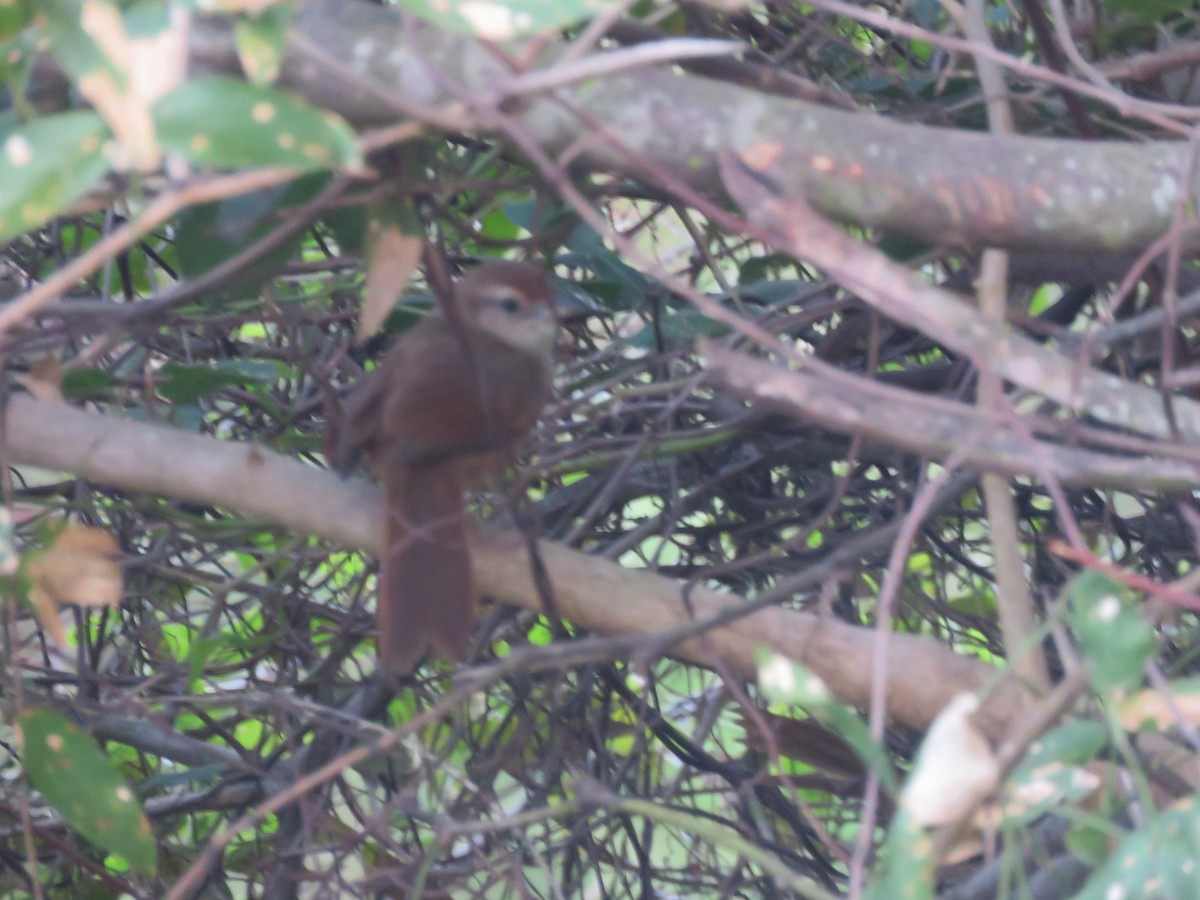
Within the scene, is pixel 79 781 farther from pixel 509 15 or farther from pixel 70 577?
pixel 509 15

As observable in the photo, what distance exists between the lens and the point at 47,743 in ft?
4.97

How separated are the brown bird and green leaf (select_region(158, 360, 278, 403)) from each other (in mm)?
131

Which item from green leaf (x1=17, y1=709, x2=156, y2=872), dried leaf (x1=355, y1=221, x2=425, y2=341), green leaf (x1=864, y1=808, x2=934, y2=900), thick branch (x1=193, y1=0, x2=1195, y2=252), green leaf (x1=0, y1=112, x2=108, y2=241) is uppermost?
thick branch (x1=193, y1=0, x2=1195, y2=252)

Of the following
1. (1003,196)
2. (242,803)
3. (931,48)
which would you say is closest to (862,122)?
(1003,196)

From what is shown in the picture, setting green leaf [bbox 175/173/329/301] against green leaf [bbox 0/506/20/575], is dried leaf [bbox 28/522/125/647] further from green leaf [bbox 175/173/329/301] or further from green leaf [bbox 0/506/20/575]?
green leaf [bbox 175/173/329/301]

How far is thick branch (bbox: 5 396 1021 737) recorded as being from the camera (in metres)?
1.64

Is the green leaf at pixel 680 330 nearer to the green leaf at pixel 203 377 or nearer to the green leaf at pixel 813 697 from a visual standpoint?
the green leaf at pixel 203 377

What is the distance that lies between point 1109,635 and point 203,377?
1.36 m

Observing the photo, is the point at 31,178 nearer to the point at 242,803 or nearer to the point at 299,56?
the point at 299,56

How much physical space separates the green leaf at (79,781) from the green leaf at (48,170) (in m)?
0.73

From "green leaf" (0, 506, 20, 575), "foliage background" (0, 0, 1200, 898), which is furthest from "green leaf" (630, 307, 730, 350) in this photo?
"green leaf" (0, 506, 20, 575)

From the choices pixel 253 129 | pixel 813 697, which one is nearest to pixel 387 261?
pixel 253 129

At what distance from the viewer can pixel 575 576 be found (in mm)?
1793

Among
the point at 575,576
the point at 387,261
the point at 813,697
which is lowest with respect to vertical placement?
the point at 813,697
